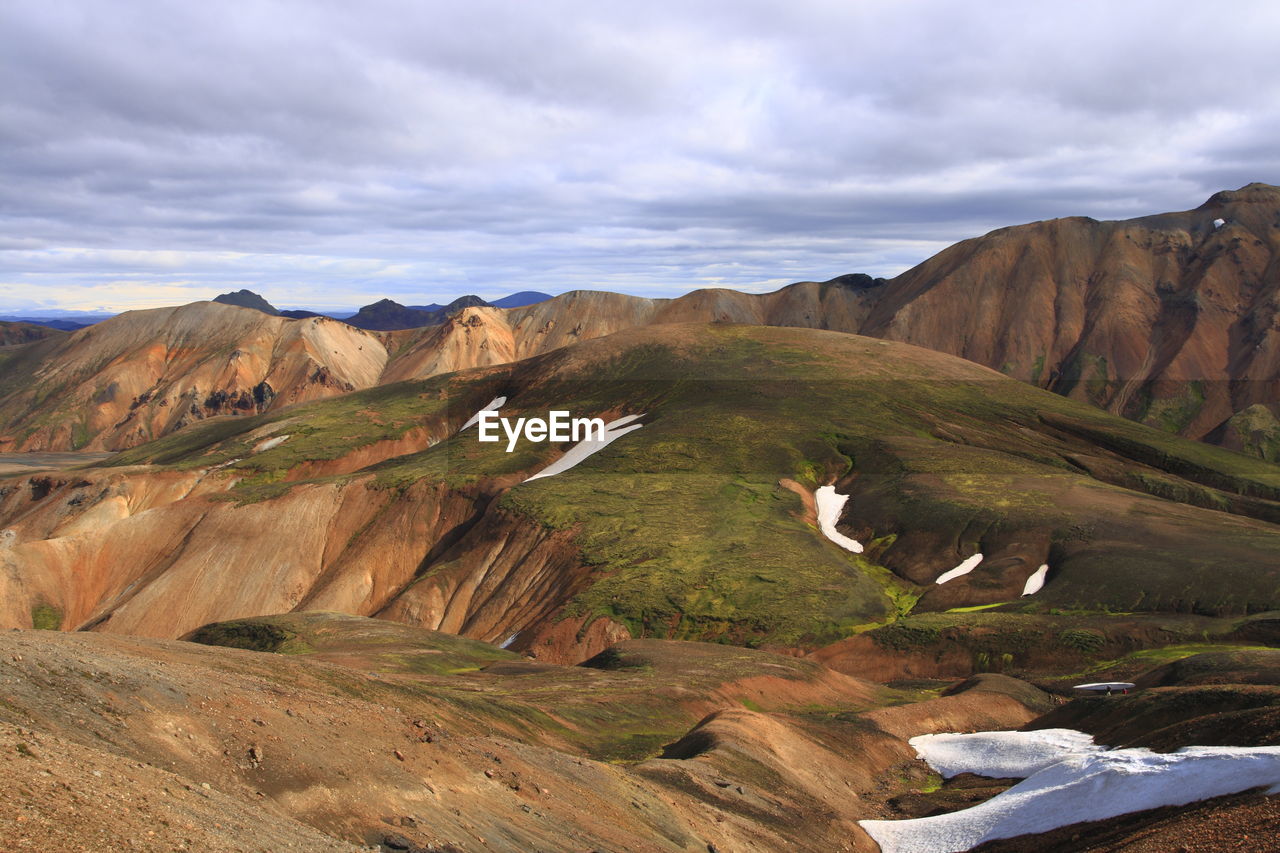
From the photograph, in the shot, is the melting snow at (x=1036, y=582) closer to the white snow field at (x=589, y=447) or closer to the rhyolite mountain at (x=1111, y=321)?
the white snow field at (x=589, y=447)

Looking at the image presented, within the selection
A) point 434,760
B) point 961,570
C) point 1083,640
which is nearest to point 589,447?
point 961,570

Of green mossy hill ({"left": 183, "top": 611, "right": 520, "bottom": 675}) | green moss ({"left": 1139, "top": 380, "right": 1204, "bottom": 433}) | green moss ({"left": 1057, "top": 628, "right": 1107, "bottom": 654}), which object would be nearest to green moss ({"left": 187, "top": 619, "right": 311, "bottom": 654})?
green mossy hill ({"left": 183, "top": 611, "right": 520, "bottom": 675})

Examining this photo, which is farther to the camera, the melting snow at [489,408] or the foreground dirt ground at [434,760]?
the melting snow at [489,408]

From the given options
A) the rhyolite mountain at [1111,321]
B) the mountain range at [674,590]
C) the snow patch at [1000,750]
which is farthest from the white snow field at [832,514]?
the rhyolite mountain at [1111,321]

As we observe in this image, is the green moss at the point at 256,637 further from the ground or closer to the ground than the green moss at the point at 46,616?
further from the ground

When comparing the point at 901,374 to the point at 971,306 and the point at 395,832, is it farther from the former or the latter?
the point at 395,832

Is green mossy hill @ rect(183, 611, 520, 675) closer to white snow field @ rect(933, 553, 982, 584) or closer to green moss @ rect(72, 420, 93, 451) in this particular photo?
white snow field @ rect(933, 553, 982, 584)

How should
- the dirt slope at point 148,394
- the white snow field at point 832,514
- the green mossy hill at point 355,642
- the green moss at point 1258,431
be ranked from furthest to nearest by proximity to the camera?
the dirt slope at point 148,394 < the green moss at point 1258,431 < the white snow field at point 832,514 < the green mossy hill at point 355,642

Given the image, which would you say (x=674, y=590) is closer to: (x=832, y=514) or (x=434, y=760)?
(x=832, y=514)
